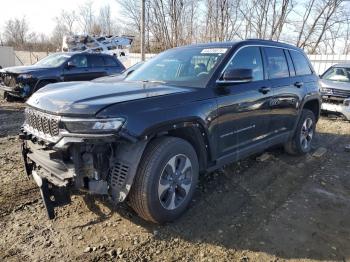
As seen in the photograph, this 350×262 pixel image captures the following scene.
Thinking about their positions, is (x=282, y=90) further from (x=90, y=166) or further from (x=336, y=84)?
(x=336, y=84)

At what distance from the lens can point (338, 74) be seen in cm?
1066

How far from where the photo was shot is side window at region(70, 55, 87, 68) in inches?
444

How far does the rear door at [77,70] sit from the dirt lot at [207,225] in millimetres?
6450

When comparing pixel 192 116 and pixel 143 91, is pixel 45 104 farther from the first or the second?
pixel 192 116

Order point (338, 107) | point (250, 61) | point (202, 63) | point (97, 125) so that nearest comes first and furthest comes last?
point (97, 125) → point (202, 63) → point (250, 61) → point (338, 107)

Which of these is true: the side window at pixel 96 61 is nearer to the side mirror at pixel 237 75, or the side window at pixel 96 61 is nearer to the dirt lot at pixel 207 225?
the dirt lot at pixel 207 225

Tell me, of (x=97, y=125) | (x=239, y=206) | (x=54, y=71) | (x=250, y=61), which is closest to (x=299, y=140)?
(x=250, y=61)

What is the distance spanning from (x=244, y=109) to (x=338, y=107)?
6.33 meters

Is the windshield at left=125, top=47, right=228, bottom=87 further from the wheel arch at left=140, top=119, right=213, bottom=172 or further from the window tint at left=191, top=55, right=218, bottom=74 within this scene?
the wheel arch at left=140, top=119, right=213, bottom=172

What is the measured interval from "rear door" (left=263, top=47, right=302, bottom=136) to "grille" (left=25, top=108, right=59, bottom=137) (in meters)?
2.95

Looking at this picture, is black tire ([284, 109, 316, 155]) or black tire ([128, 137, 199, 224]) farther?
black tire ([284, 109, 316, 155])

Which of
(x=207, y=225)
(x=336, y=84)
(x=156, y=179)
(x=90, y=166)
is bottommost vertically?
(x=207, y=225)

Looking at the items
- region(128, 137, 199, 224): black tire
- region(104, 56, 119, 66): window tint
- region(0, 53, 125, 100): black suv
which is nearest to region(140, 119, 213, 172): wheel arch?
region(128, 137, 199, 224): black tire

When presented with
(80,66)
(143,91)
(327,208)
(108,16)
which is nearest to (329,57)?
(80,66)
